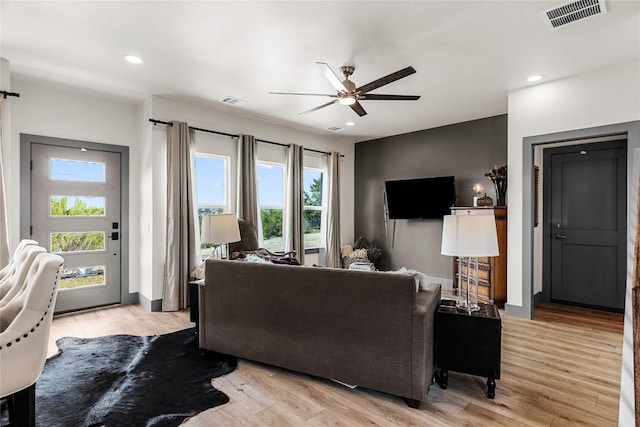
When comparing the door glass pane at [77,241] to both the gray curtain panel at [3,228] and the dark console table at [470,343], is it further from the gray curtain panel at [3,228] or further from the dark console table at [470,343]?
the dark console table at [470,343]

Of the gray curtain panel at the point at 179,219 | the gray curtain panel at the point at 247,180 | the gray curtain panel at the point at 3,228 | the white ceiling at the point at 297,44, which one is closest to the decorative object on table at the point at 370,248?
the gray curtain panel at the point at 247,180

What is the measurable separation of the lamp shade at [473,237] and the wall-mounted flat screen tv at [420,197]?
3.46 meters

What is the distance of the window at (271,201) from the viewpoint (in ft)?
19.0

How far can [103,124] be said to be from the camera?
4.58m

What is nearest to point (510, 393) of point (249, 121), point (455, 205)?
point (455, 205)

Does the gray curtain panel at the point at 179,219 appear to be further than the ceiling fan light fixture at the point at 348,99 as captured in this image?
Yes

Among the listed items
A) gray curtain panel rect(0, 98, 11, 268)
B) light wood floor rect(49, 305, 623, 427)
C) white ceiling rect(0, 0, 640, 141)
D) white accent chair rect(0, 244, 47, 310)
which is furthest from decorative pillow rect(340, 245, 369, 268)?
white accent chair rect(0, 244, 47, 310)

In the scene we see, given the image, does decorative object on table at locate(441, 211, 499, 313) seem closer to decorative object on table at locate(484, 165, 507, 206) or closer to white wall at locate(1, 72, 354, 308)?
decorative object on table at locate(484, 165, 507, 206)

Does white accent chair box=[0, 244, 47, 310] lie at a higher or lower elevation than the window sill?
higher

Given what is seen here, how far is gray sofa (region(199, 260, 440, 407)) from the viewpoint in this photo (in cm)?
222

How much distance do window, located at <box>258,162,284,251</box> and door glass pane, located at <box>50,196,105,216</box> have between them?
223 cm

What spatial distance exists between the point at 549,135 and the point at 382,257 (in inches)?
144

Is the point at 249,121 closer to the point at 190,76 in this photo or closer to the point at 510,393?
the point at 190,76

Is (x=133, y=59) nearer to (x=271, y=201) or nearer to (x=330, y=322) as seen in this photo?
(x=271, y=201)
